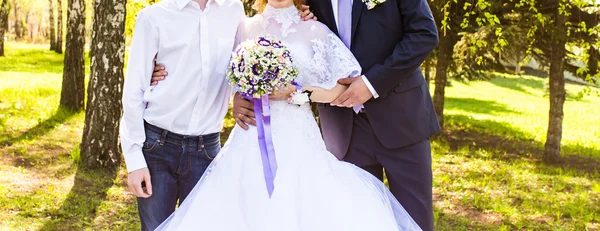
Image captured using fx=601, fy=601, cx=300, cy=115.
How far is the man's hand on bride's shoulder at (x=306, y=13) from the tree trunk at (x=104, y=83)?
426 cm

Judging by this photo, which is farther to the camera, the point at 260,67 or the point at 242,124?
the point at 242,124

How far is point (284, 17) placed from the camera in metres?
3.41

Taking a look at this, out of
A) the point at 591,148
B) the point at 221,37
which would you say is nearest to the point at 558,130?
the point at 591,148

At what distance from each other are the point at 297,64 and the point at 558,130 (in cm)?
894

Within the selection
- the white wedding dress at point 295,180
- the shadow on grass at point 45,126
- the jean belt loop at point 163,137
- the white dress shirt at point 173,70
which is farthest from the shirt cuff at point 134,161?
the shadow on grass at point 45,126

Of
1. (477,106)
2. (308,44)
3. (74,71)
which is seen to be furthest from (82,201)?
(477,106)

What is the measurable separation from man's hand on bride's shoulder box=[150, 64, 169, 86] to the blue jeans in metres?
0.25

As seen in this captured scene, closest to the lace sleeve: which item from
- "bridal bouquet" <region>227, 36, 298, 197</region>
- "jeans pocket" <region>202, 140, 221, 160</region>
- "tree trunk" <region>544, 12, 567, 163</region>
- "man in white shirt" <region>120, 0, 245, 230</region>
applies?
"bridal bouquet" <region>227, 36, 298, 197</region>

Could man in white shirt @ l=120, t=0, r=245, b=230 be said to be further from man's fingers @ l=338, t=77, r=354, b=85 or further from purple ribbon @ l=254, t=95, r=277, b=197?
man's fingers @ l=338, t=77, r=354, b=85

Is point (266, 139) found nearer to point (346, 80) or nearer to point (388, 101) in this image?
point (346, 80)

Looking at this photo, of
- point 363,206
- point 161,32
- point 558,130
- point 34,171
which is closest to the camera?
point 161,32

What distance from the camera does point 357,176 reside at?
3.29 meters

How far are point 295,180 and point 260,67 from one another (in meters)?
0.62

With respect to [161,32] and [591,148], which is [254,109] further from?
[591,148]
